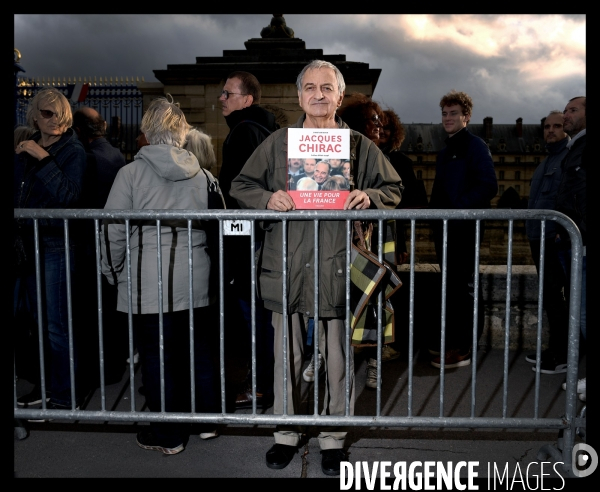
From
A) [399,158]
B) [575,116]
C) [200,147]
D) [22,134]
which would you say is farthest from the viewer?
[399,158]

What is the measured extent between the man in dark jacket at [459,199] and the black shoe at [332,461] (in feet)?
6.05

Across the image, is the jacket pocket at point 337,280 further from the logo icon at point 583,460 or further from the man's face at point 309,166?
the logo icon at point 583,460

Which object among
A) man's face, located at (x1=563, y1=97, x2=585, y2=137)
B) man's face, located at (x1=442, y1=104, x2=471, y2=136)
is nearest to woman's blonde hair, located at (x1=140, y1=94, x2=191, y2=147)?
man's face, located at (x1=442, y1=104, x2=471, y2=136)

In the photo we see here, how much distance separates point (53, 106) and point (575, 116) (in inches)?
148

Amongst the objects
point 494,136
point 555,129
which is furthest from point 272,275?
point 494,136

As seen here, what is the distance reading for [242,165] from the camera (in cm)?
412

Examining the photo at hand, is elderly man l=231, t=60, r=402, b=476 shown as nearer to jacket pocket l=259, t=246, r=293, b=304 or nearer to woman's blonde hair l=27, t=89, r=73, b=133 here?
jacket pocket l=259, t=246, r=293, b=304

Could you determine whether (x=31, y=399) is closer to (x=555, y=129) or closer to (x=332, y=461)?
(x=332, y=461)

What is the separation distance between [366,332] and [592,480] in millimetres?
1327

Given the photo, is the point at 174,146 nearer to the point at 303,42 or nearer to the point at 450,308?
the point at 450,308

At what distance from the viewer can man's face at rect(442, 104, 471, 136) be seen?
4840 mm

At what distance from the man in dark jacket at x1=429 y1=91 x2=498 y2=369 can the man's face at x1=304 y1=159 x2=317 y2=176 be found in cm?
192

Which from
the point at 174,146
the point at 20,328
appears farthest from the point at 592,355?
the point at 20,328

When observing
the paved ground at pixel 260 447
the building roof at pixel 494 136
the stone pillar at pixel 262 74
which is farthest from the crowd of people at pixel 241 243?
the building roof at pixel 494 136
